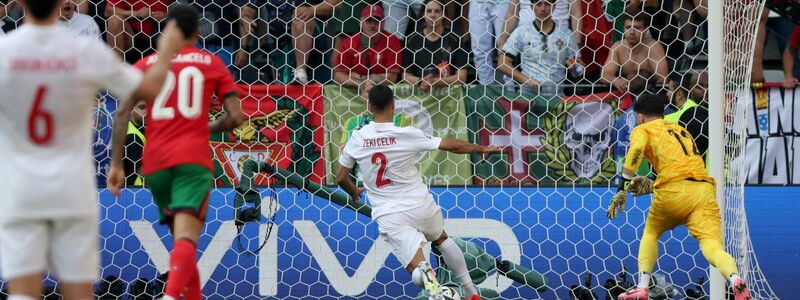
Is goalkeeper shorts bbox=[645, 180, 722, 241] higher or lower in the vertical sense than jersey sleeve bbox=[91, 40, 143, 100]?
lower

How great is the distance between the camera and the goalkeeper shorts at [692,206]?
8562mm

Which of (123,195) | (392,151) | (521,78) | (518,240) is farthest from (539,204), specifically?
(123,195)

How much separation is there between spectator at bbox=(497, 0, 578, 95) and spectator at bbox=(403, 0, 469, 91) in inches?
13.8

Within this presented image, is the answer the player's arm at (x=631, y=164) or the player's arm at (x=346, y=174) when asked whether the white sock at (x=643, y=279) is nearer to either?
the player's arm at (x=631, y=164)

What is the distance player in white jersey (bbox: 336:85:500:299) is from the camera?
8336 millimetres

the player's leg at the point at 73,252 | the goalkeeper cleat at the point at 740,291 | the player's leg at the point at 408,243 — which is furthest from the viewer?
the player's leg at the point at 408,243

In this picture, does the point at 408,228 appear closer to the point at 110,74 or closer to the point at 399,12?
the point at 399,12

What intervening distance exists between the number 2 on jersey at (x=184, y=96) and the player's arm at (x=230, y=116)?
140mm

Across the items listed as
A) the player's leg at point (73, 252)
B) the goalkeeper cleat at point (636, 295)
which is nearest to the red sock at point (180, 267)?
the player's leg at point (73, 252)

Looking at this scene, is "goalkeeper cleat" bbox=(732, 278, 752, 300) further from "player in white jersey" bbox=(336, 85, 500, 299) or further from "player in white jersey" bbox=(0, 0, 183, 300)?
"player in white jersey" bbox=(0, 0, 183, 300)

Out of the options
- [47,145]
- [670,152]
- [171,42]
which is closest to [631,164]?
[670,152]

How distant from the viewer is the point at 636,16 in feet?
34.0

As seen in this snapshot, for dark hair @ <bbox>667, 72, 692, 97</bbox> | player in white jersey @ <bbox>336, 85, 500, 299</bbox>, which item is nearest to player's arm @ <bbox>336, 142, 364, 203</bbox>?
player in white jersey @ <bbox>336, 85, 500, 299</bbox>

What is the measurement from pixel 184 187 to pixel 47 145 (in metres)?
1.50
